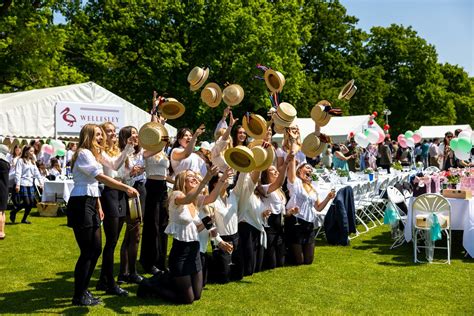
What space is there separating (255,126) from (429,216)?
311 cm

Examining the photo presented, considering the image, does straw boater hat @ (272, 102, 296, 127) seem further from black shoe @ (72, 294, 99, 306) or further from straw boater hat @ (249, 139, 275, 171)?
black shoe @ (72, 294, 99, 306)

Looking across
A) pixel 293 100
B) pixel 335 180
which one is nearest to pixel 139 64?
pixel 293 100

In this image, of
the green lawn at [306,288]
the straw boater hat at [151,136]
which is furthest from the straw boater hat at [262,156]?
the green lawn at [306,288]

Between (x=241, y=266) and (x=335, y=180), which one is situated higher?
(x=335, y=180)

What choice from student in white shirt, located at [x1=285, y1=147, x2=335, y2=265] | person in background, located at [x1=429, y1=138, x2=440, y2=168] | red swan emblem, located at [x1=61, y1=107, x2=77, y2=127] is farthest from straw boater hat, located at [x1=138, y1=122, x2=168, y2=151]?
person in background, located at [x1=429, y1=138, x2=440, y2=168]

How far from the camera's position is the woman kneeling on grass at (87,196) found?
450cm

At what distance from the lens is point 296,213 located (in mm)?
6707

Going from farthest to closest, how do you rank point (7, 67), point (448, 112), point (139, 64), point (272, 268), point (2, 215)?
point (448, 112) → point (139, 64) → point (7, 67) → point (2, 215) → point (272, 268)

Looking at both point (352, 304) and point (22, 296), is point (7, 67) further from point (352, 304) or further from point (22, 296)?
point (352, 304)

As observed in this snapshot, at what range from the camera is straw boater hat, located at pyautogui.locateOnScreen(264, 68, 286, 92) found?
5.87 m

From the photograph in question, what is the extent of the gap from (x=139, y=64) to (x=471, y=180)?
20.4 m

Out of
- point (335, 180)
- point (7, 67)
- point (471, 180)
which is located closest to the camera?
point (471, 180)

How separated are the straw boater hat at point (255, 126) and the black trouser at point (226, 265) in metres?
1.27

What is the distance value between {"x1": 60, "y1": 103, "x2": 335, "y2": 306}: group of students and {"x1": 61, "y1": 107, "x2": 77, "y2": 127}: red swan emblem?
27.5 feet
